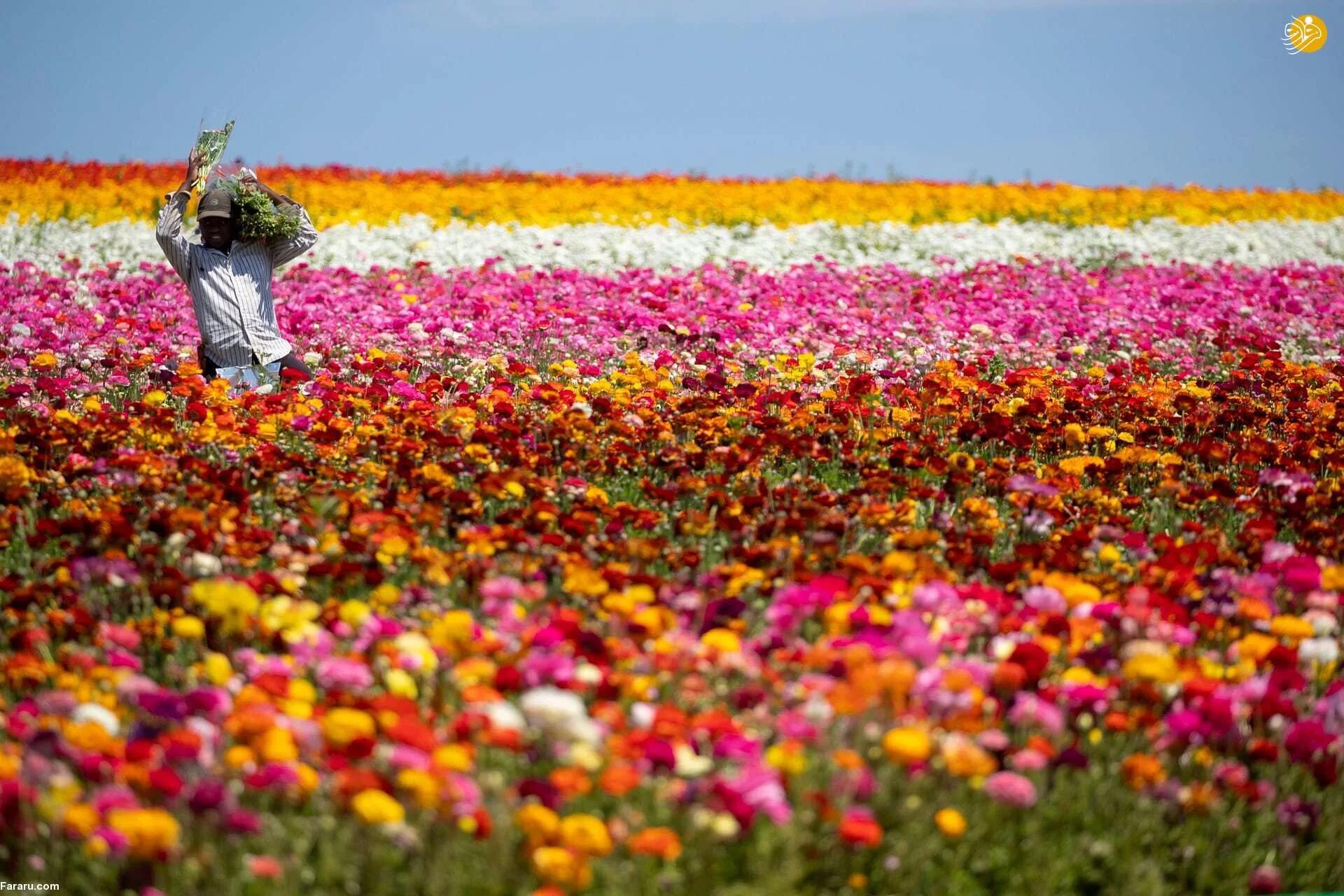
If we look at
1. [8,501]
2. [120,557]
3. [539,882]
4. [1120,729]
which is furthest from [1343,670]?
[8,501]

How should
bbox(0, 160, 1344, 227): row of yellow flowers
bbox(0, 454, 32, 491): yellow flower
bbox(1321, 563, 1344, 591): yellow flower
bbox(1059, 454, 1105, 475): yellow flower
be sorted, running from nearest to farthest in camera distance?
bbox(1321, 563, 1344, 591): yellow flower, bbox(0, 454, 32, 491): yellow flower, bbox(1059, 454, 1105, 475): yellow flower, bbox(0, 160, 1344, 227): row of yellow flowers

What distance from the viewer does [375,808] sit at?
2.46 metres

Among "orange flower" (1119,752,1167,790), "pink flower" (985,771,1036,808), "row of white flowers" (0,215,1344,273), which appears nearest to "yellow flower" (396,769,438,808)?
"pink flower" (985,771,1036,808)

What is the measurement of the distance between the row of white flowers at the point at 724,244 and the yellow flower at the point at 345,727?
989 centimetres

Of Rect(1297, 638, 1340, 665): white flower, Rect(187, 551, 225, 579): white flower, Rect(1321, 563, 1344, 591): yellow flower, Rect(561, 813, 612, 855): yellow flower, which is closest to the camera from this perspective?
Rect(561, 813, 612, 855): yellow flower

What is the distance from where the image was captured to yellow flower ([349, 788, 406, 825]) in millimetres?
2459

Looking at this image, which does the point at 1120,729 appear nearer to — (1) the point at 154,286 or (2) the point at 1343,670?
(2) the point at 1343,670

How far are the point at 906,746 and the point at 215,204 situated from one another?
5669 millimetres

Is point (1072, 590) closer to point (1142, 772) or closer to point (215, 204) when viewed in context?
point (1142, 772)

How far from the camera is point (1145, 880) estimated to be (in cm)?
298

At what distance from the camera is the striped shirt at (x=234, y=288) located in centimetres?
719

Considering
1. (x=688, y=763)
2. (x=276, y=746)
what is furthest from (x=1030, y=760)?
(x=276, y=746)

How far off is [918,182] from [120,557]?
740 inches

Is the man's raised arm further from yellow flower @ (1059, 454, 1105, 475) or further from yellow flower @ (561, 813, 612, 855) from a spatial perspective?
yellow flower @ (561, 813, 612, 855)
